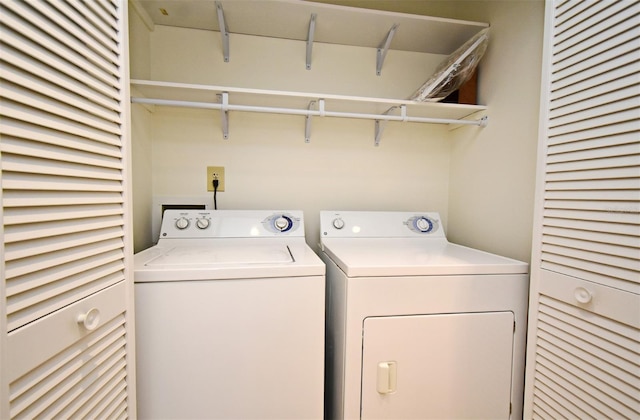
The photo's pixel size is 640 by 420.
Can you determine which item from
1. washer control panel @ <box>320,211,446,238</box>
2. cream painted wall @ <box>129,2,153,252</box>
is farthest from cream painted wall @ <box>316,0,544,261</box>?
cream painted wall @ <box>129,2,153,252</box>

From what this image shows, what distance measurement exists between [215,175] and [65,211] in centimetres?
100

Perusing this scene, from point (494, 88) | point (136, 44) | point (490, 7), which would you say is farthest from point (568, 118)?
point (136, 44)

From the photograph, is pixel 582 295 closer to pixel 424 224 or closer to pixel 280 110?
pixel 424 224

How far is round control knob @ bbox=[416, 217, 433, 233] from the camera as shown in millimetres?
1649

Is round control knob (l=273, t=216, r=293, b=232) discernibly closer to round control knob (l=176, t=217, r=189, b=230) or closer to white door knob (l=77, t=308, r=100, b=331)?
round control knob (l=176, t=217, r=189, b=230)

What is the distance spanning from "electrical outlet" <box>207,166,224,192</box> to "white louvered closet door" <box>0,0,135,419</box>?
30.6 inches

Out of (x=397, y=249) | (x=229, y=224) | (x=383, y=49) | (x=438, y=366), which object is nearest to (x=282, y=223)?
(x=229, y=224)

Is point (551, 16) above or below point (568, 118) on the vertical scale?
above

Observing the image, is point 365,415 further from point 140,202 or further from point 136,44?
point 136,44

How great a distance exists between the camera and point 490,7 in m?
1.49

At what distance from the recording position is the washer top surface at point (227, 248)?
964mm

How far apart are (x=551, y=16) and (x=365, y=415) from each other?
1.60 metres

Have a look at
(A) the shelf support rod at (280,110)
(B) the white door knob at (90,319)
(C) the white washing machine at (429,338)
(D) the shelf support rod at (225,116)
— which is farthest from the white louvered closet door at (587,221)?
(B) the white door knob at (90,319)

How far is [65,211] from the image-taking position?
650 mm
